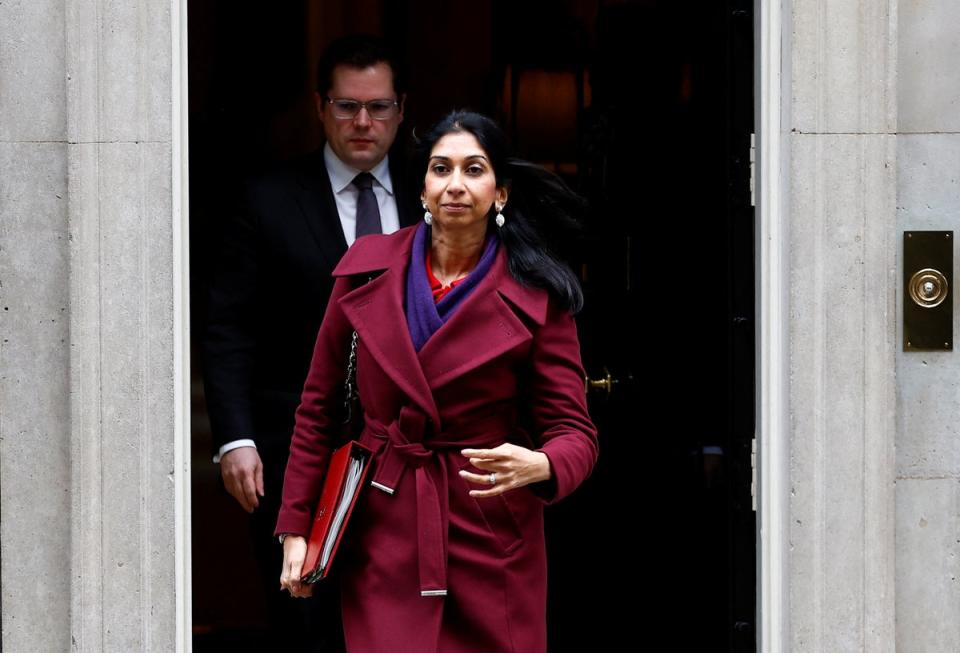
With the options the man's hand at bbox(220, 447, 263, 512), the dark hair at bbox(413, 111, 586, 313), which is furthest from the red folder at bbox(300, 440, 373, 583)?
the man's hand at bbox(220, 447, 263, 512)

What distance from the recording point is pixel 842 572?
14.1ft

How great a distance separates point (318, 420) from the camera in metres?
3.82

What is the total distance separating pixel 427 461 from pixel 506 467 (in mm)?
352

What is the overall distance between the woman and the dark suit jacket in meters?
0.97

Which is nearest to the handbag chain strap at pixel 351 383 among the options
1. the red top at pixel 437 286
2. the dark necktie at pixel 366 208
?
the red top at pixel 437 286

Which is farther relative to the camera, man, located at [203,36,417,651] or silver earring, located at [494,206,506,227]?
→ man, located at [203,36,417,651]

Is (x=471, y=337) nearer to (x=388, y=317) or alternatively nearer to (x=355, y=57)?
(x=388, y=317)

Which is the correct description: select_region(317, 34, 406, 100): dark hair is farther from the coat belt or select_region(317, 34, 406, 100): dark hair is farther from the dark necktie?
the coat belt

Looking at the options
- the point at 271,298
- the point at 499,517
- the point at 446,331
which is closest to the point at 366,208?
the point at 271,298

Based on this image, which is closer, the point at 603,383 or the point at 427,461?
the point at 427,461

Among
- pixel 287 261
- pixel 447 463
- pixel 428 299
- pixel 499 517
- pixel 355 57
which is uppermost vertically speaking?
pixel 355 57

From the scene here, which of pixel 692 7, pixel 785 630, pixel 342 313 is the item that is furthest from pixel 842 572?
pixel 692 7

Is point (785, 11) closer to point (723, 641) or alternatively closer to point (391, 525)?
point (391, 525)

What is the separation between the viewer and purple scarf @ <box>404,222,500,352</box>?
3729 mm
